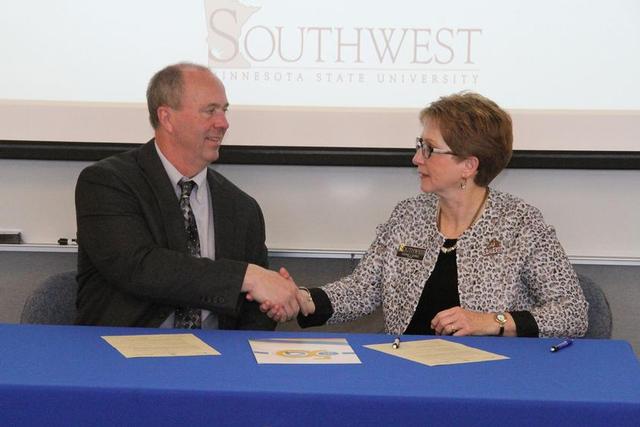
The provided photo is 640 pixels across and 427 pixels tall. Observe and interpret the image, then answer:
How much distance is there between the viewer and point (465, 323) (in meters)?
2.57

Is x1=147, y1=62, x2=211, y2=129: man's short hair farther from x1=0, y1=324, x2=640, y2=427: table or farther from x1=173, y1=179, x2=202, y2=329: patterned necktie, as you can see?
x1=0, y1=324, x2=640, y2=427: table

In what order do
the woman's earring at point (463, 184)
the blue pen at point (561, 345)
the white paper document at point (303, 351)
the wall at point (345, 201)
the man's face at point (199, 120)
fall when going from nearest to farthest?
the white paper document at point (303, 351), the blue pen at point (561, 345), the woman's earring at point (463, 184), the man's face at point (199, 120), the wall at point (345, 201)

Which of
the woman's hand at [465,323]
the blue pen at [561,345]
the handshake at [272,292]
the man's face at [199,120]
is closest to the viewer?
the blue pen at [561,345]

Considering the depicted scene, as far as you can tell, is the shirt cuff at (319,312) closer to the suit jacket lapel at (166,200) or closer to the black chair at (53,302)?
the suit jacket lapel at (166,200)

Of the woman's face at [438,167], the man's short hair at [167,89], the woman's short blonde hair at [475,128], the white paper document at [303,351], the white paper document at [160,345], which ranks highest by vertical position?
the man's short hair at [167,89]

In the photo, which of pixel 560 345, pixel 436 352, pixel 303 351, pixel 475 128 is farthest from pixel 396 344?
pixel 475 128

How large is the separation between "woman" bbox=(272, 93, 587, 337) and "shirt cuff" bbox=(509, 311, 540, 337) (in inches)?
1.8

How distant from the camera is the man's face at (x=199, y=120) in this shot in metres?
3.01

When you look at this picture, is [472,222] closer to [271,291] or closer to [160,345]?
[271,291]

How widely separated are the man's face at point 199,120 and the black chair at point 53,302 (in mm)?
551

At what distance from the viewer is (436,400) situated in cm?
187

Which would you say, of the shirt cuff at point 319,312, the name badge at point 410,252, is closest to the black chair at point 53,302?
the shirt cuff at point 319,312

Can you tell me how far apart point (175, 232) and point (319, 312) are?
1.67ft

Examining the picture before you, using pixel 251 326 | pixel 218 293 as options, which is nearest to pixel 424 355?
pixel 218 293
